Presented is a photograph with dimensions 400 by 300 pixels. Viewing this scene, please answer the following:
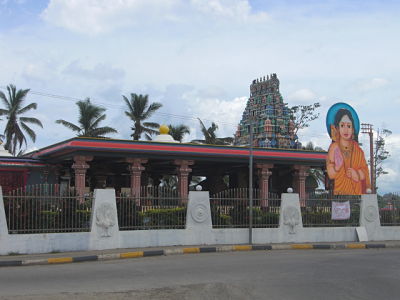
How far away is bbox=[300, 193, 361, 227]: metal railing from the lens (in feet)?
63.8

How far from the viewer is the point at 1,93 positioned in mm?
41906

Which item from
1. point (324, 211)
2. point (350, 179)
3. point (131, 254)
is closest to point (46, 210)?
point (131, 254)

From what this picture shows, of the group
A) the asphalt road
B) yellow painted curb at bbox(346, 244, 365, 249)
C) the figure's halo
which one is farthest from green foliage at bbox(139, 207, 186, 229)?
the figure's halo

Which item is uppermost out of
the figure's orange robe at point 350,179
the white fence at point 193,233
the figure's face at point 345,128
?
the figure's face at point 345,128

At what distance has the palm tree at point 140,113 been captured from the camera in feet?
142

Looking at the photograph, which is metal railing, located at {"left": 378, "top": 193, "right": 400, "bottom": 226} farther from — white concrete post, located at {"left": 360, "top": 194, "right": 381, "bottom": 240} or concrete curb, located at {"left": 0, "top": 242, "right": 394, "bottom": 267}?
concrete curb, located at {"left": 0, "top": 242, "right": 394, "bottom": 267}

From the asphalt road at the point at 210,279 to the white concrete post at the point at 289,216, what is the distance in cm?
420

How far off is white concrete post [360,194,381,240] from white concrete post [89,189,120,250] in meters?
10.1

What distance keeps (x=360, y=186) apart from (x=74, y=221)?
15.9m

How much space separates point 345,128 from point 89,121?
908 inches

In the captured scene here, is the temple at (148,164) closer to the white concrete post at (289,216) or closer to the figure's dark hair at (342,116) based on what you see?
the white concrete post at (289,216)

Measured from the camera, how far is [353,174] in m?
25.9

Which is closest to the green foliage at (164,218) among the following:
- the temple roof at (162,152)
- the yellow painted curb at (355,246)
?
the yellow painted curb at (355,246)

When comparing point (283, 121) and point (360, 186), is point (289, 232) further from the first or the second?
point (283, 121)
